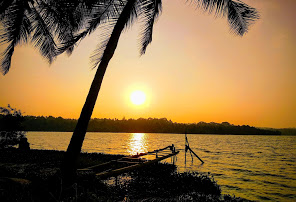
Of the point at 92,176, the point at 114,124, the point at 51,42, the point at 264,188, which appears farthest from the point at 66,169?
the point at 114,124

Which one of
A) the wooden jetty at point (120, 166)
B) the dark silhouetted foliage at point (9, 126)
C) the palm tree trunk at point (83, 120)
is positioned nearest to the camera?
the palm tree trunk at point (83, 120)

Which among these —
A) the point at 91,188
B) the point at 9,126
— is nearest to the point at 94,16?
the point at 91,188

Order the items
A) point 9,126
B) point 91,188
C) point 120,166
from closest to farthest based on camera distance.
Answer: point 91,188 → point 120,166 → point 9,126

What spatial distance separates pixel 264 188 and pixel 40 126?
189138mm

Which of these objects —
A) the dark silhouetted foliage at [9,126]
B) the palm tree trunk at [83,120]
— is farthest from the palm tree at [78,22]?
the dark silhouetted foliage at [9,126]

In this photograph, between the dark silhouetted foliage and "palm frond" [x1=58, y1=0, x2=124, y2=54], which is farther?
the dark silhouetted foliage

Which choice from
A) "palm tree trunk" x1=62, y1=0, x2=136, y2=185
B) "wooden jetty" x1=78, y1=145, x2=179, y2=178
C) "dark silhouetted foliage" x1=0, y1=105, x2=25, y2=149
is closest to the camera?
"palm tree trunk" x1=62, y1=0, x2=136, y2=185

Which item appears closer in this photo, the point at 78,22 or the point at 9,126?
the point at 78,22

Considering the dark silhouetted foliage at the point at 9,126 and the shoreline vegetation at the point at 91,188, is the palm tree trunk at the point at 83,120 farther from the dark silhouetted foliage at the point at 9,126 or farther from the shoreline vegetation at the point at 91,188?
the dark silhouetted foliage at the point at 9,126

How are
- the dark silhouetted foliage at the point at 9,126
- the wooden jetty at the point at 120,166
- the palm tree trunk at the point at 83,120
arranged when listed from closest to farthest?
1. the palm tree trunk at the point at 83,120
2. the wooden jetty at the point at 120,166
3. the dark silhouetted foliage at the point at 9,126

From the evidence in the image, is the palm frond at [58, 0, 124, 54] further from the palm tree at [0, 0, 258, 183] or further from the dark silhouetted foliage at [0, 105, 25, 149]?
the dark silhouetted foliage at [0, 105, 25, 149]

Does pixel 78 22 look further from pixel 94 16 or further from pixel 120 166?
pixel 120 166

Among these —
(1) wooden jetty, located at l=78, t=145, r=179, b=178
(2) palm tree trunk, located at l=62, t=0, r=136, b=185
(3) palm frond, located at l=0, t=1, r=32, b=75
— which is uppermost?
(3) palm frond, located at l=0, t=1, r=32, b=75

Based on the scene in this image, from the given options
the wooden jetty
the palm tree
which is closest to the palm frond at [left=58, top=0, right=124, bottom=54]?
the palm tree
